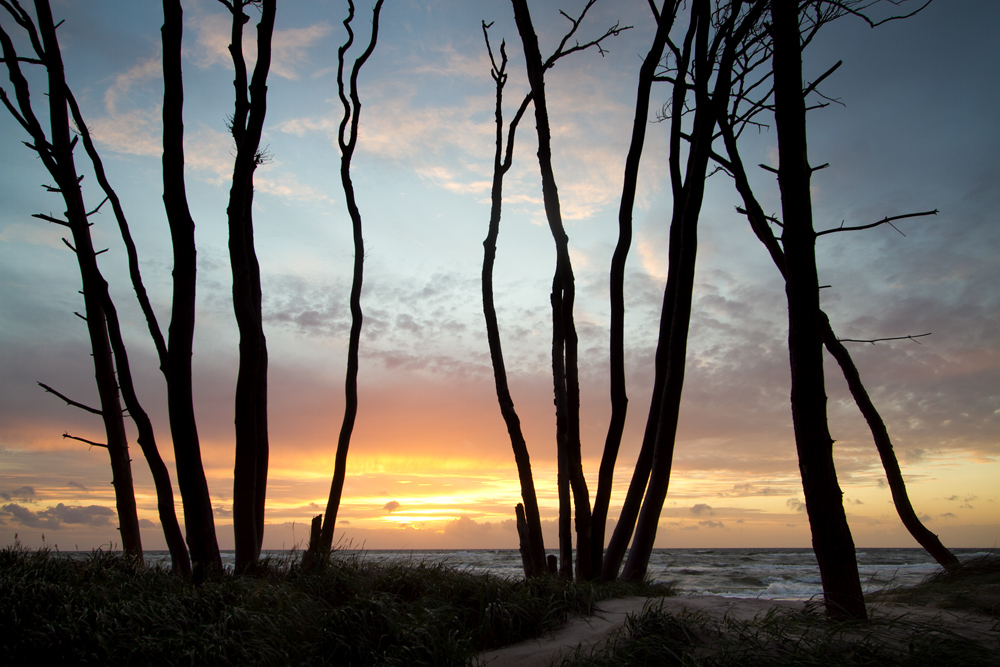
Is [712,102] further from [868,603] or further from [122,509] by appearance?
[122,509]

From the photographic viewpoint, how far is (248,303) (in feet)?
19.8

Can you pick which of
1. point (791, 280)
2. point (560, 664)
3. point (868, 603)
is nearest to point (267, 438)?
point (560, 664)

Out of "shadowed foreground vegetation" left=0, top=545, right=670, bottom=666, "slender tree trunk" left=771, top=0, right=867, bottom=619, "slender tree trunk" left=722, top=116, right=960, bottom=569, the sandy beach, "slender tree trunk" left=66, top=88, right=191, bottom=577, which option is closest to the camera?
"shadowed foreground vegetation" left=0, top=545, right=670, bottom=666

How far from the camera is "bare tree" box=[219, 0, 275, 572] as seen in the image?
5754 mm

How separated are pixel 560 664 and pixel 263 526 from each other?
3.96m

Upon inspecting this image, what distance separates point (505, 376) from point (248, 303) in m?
2.79

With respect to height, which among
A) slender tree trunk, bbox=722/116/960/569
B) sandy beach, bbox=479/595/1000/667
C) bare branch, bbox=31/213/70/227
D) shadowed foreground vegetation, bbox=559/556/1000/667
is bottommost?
sandy beach, bbox=479/595/1000/667

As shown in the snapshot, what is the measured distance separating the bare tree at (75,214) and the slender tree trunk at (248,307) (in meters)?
1.95

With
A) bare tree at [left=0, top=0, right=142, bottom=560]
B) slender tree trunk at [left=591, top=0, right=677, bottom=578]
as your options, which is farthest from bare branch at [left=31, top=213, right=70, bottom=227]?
slender tree trunk at [left=591, top=0, right=677, bottom=578]

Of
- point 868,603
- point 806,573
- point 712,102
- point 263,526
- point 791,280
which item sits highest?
point 712,102

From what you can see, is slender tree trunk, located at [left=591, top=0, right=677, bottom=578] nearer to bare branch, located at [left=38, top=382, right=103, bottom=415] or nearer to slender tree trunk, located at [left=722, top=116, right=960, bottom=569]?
slender tree trunk, located at [left=722, top=116, right=960, bottom=569]

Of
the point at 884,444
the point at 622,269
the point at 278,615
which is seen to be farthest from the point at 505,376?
the point at 884,444

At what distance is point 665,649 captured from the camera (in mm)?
3035

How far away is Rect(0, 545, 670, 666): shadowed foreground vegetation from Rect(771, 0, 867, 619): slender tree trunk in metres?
1.65
